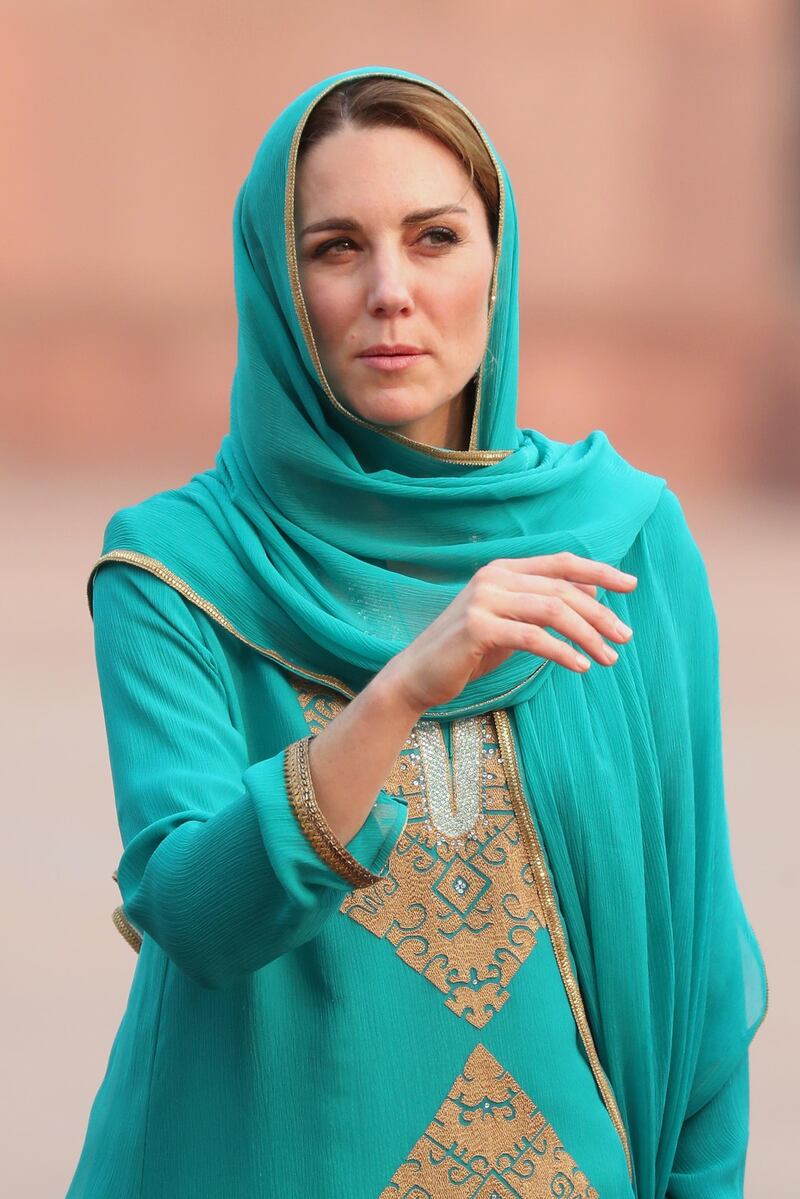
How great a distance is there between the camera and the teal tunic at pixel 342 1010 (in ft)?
3.92

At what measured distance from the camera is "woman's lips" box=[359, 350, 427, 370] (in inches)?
50.6

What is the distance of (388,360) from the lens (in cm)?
129

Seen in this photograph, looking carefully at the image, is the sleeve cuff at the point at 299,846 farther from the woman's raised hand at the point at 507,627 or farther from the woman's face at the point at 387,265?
the woman's face at the point at 387,265

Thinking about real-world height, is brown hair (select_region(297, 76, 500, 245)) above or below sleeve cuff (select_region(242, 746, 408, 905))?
above

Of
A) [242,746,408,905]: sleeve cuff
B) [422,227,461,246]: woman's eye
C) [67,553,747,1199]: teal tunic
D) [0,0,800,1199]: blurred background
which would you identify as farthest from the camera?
[0,0,800,1199]: blurred background

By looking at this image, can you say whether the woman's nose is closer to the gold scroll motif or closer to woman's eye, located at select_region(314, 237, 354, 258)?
woman's eye, located at select_region(314, 237, 354, 258)

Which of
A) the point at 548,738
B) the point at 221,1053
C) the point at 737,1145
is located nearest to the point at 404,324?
the point at 548,738

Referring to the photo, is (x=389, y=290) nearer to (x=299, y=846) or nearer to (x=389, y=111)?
(x=389, y=111)

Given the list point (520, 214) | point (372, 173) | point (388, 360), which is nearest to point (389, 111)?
point (372, 173)

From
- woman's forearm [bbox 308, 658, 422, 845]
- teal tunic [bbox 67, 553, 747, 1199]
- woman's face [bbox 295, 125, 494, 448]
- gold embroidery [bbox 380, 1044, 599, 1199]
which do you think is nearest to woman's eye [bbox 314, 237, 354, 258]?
woman's face [bbox 295, 125, 494, 448]

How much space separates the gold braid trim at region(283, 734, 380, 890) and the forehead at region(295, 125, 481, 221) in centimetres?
43

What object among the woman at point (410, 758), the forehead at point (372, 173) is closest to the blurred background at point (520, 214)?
the woman at point (410, 758)

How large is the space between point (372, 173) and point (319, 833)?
0.49 meters

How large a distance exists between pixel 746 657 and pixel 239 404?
14.3 ft
